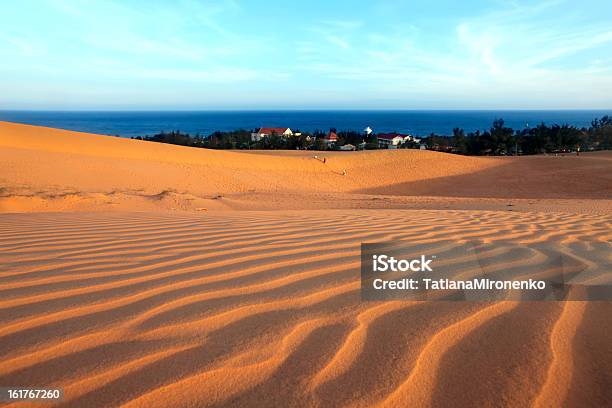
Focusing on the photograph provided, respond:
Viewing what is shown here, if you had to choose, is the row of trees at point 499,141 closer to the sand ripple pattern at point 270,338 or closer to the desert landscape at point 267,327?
the desert landscape at point 267,327

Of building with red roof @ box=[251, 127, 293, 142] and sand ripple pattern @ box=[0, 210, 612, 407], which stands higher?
building with red roof @ box=[251, 127, 293, 142]

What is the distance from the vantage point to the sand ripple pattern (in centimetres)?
143

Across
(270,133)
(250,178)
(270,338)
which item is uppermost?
(270,133)

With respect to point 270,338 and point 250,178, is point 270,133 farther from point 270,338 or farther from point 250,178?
point 270,338

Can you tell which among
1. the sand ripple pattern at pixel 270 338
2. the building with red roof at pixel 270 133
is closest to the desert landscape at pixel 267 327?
the sand ripple pattern at pixel 270 338

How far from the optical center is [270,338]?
1760mm

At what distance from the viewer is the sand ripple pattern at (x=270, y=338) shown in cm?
143

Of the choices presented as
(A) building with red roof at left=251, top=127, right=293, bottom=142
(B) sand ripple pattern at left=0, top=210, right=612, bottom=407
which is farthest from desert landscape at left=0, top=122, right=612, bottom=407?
(A) building with red roof at left=251, top=127, right=293, bottom=142

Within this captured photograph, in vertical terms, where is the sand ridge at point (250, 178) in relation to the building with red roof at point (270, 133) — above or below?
below

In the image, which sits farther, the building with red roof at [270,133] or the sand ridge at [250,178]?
the building with red roof at [270,133]

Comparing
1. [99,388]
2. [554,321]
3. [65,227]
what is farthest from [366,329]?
[65,227]

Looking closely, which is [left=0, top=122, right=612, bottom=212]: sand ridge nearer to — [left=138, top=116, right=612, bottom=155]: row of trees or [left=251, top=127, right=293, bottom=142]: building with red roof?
[left=138, top=116, right=612, bottom=155]: row of trees

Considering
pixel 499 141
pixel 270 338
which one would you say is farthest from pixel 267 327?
pixel 499 141


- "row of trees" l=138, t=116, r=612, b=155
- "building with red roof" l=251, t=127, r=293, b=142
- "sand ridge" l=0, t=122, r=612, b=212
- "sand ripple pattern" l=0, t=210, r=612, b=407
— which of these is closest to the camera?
"sand ripple pattern" l=0, t=210, r=612, b=407
